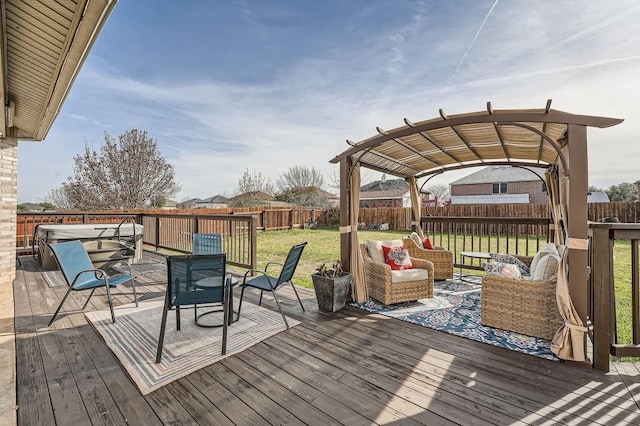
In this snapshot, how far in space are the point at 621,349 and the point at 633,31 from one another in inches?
200

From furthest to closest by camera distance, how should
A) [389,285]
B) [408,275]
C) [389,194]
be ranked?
[389,194], [408,275], [389,285]

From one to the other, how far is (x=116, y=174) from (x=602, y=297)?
1824 cm

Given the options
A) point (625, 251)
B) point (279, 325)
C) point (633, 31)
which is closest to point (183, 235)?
point (279, 325)

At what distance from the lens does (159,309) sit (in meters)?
3.74

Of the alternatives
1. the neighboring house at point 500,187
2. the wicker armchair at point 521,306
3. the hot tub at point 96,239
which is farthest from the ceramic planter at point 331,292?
the neighboring house at point 500,187

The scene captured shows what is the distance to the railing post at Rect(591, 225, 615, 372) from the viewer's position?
2.37 metres

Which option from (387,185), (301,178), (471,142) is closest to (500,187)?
(387,185)

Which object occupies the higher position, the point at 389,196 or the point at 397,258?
the point at 389,196

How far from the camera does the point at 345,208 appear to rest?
425 cm

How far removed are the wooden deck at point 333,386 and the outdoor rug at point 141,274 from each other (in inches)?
88.5

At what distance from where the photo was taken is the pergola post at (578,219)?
8.33 feet

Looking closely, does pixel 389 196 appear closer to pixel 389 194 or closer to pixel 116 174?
pixel 389 194

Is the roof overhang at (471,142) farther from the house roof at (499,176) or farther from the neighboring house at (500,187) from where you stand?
the house roof at (499,176)

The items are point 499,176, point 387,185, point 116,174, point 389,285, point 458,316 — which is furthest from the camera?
point 387,185
